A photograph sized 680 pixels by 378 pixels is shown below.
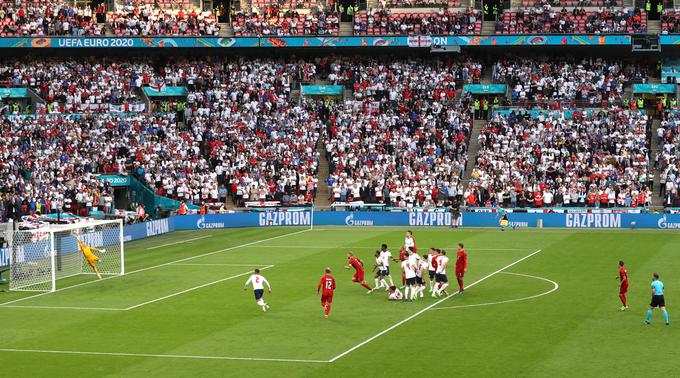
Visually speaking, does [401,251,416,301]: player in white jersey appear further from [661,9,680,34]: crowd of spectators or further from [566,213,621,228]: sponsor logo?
[661,9,680,34]: crowd of spectators

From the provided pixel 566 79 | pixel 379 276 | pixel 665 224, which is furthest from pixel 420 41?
pixel 379 276

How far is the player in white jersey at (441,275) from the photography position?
34875 mm

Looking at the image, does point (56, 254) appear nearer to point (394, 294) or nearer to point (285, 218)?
point (394, 294)

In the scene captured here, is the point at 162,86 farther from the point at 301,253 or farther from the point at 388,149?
the point at 301,253

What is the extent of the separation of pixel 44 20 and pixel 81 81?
636 centimetres

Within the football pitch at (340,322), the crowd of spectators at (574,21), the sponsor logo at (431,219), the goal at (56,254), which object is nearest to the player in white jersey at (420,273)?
the football pitch at (340,322)

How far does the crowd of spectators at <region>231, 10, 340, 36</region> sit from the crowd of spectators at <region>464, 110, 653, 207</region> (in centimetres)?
1491

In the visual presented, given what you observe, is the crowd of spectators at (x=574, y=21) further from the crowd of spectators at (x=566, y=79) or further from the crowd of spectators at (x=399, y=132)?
the crowd of spectators at (x=399, y=132)

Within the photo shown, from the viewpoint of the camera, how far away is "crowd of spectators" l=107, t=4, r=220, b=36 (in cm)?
7650

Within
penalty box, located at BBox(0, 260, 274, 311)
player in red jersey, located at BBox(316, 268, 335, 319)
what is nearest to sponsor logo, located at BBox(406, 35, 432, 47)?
Answer: penalty box, located at BBox(0, 260, 274, 311)

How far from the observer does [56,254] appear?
42312 mm

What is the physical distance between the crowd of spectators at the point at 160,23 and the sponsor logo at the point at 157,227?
22272mm

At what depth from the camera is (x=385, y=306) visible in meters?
34.0

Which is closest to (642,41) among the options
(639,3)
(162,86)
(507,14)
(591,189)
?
(639,3)
